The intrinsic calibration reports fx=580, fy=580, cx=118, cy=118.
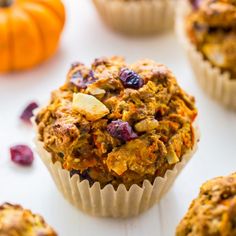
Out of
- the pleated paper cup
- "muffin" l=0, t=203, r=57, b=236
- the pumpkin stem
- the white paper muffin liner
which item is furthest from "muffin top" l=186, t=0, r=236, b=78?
"muffin" l=0, t=203, r=57, b=236

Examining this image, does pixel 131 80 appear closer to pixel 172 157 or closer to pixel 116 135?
pixel 116 135

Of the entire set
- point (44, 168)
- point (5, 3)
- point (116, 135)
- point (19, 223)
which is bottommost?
point (44, 168)

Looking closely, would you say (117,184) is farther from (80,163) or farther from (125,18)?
(125,18)

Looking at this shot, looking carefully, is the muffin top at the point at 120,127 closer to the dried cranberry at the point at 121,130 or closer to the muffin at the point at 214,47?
the dried cranberry at the point at 121,130

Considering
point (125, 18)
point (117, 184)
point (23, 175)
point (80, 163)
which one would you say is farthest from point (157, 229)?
point (125, 18)

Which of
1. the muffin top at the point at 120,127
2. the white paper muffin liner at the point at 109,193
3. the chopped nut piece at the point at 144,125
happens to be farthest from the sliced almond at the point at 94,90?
the white paper muffin liner at the point at 109,193

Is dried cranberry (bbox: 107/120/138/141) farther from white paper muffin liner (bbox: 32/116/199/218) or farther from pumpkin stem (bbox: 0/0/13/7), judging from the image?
pumpkin stem (bbox: 0/0/13/7)

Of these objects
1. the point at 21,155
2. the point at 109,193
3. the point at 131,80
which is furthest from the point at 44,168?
the point at 131,80
